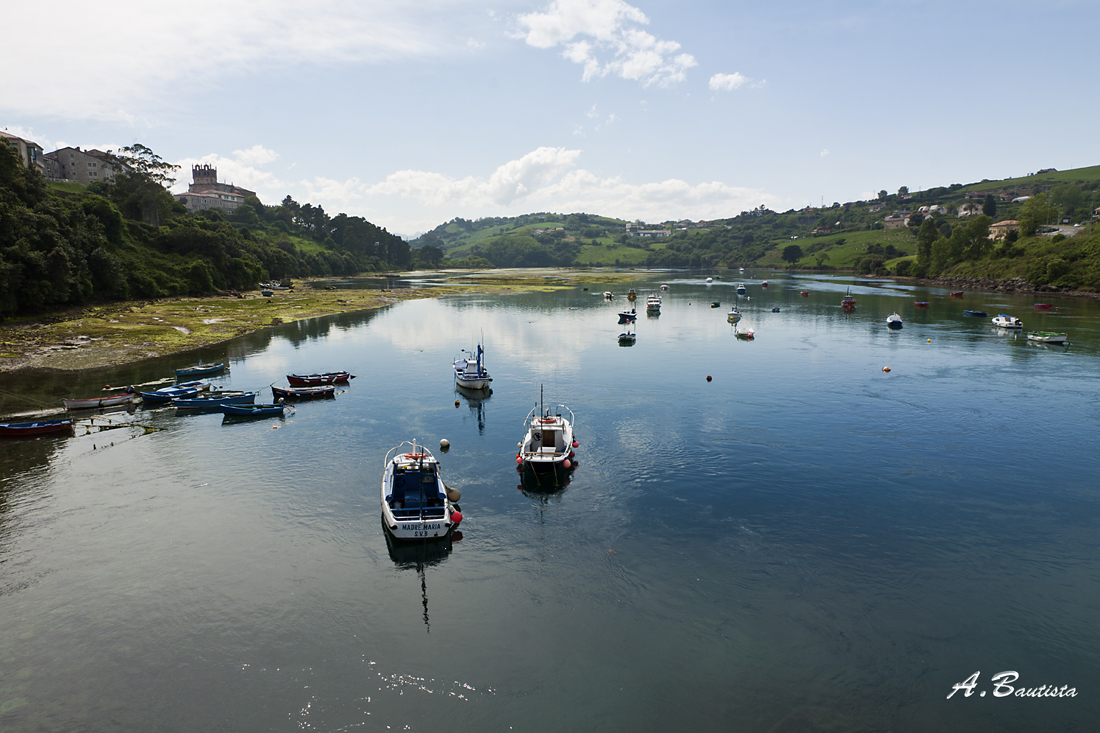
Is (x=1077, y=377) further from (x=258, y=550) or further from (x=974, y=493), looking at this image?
(x=258, y=550)

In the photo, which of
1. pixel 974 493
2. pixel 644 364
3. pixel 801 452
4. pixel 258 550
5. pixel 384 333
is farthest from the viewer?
pixel 384 333

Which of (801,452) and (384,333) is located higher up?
(384,333)

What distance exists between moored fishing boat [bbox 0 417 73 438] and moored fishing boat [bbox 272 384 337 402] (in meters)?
17.8

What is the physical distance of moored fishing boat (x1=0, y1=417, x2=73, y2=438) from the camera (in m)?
48.4

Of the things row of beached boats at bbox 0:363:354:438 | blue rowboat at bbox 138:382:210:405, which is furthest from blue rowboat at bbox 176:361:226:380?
blue rowboat at bbox 138:382:210:405

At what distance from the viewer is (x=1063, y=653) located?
23266 mm

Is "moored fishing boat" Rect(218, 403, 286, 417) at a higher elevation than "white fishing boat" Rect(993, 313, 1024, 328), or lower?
lower

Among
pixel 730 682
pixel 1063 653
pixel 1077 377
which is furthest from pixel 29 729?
pixel 1077 377

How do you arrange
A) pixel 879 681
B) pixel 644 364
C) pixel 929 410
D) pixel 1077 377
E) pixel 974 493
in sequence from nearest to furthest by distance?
1. pixel 879 681
2. pixel 974 493
3. pixel 929 410
4. pixel 1077 377
5. pixel 644 364

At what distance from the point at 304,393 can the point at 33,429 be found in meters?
23.0

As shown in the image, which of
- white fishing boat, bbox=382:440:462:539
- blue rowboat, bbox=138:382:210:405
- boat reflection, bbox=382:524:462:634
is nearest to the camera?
boat reflection, bbox=382:524:462:634

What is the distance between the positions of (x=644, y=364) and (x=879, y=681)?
6099 centimetres

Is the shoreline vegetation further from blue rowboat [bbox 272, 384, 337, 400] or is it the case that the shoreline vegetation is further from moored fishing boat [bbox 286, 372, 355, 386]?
blue rowboat [bbox 272, 384, 337, 400]
